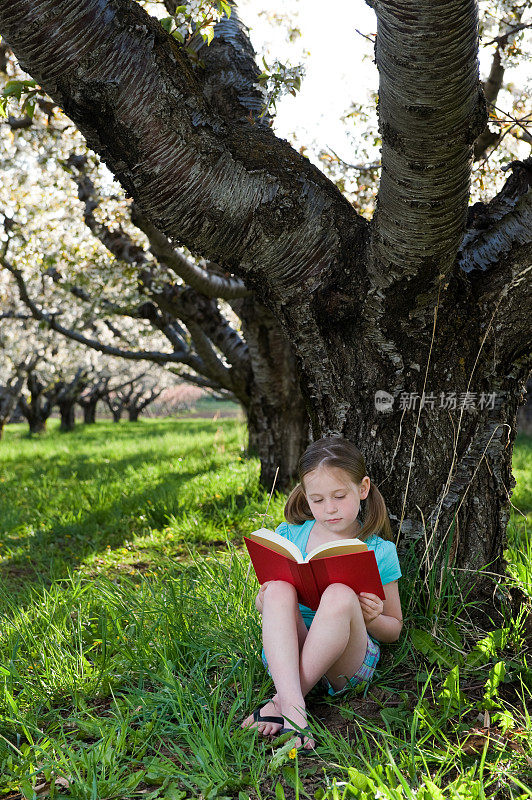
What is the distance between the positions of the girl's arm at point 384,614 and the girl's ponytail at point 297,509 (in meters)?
0.41

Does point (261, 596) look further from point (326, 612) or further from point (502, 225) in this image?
point (502, 225)

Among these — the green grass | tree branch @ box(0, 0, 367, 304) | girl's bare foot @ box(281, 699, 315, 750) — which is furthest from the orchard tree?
girl's bare foot @ box(281, 699, 315, 750)

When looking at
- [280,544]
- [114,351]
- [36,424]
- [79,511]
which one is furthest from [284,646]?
[36,424]

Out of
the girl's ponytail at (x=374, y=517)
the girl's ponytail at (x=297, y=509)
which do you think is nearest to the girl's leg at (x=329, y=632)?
the girl's ponytail at (x=374, y=517)

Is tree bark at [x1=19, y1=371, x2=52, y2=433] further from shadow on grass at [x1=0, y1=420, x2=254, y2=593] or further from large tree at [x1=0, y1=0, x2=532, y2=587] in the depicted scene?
large tree at [x1=0, y1=0, x2=532, y2=587]

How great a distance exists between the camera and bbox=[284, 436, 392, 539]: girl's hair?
220 centimetres

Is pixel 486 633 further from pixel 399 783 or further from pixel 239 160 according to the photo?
pixel 239 160

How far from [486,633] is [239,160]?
6.67ft

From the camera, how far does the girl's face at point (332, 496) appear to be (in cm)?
218

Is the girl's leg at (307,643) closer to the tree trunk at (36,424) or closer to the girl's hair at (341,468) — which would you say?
the girl's hair at (341,468)

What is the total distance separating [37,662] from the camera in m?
2.48

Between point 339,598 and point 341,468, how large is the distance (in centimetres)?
45

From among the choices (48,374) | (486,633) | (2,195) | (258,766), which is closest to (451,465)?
(486,633)

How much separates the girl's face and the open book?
195 millimetres
